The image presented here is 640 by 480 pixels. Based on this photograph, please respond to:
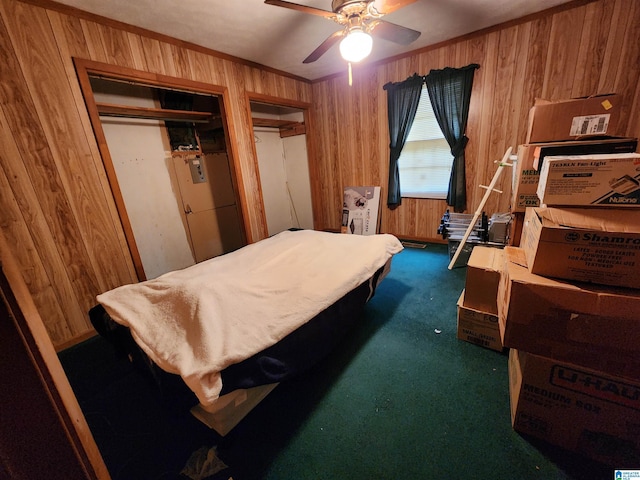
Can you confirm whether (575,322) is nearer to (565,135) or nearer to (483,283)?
(483,283)

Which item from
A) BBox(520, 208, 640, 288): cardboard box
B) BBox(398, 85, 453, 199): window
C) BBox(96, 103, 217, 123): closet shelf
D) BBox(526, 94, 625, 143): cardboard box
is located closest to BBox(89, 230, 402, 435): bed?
BBox(520, 208, 640, 288): cardboard box

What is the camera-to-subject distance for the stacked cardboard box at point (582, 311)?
88 centimetres

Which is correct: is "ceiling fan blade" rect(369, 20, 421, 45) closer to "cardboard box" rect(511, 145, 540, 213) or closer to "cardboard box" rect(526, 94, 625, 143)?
"cardboard box" rect(526, 94, 625, 143)

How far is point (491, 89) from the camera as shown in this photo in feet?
9.37

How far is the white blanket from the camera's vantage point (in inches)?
41.3

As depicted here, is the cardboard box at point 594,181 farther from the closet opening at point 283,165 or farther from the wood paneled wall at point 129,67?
the closet opening at point 283,165

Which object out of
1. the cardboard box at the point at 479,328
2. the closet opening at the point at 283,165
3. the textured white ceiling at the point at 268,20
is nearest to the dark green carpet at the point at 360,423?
the cardboard box at the point at 479,328

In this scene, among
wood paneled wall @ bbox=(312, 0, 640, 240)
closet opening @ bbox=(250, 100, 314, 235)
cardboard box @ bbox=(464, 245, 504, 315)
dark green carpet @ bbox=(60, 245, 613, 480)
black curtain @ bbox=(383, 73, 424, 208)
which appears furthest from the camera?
closet opening @ bbox=(250, 100, 314, 235)

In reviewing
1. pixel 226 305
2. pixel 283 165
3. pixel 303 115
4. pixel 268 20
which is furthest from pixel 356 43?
pixel 283 165

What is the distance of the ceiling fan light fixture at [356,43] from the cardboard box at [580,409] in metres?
2.08

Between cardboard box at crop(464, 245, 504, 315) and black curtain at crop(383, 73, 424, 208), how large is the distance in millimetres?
2214

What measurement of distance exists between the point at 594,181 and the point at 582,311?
1.56 ft

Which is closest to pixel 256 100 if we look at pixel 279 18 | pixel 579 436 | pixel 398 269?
pixel 279 18

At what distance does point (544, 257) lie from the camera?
979 millimetres
